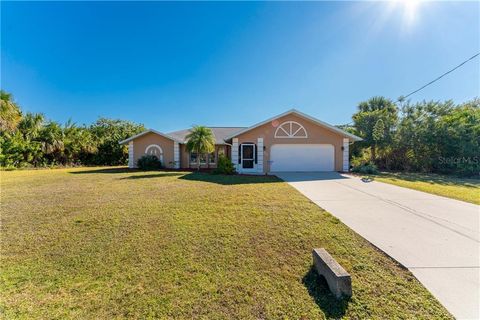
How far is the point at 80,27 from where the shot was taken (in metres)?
12.1

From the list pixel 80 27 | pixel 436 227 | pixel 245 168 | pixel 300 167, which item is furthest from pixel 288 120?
pixel 80 27

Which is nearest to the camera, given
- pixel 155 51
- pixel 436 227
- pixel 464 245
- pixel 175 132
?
pixel 464 245

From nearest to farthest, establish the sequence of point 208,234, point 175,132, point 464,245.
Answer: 1. point 464,245
2. point 208,234
3. point 175,132

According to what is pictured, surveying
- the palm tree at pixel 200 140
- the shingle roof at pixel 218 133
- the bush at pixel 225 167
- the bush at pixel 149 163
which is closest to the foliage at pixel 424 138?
the bush at pixel 225 167

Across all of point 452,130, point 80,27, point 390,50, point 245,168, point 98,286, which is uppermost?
point 80,27

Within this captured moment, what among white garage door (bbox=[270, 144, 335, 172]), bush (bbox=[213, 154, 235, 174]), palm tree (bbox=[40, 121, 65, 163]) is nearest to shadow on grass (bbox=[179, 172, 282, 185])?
bush (bbox=[213, 154, 235, 174])

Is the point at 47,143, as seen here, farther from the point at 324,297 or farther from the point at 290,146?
the point at 324,297

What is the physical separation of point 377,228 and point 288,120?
10.7 meters

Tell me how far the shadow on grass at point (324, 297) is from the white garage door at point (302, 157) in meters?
11.6

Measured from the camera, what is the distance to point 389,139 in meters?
16.8

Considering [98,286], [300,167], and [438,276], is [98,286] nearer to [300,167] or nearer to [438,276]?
[438,276]

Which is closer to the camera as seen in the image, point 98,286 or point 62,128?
point 98,286

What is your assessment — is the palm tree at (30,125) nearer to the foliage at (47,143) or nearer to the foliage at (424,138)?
the foliage at (47,143)

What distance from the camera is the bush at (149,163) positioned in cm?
1669
